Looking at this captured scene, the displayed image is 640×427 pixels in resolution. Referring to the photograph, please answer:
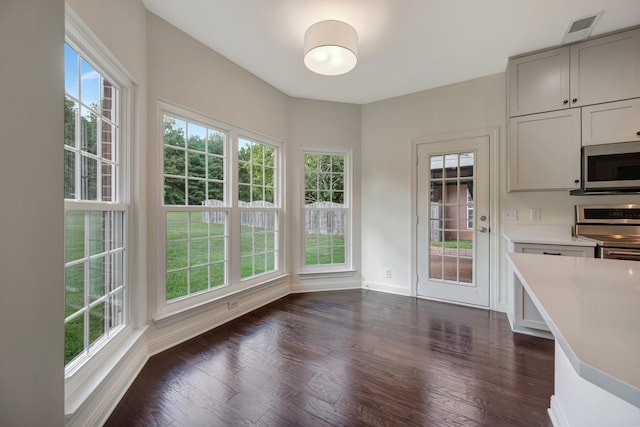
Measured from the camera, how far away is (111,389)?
1.60 m

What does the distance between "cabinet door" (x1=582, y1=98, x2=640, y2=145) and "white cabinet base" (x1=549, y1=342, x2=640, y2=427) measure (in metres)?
2.12

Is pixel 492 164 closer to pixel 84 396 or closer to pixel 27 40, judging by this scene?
pixel 27 40

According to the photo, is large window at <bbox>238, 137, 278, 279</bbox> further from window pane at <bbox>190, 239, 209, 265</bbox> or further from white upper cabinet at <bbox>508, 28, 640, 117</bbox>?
white upper cabinet at <bbox>508, 28, 640, 117</bbox>

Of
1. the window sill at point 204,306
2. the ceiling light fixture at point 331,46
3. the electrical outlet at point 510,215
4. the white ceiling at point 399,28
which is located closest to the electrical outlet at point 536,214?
the electrical outlet at point 510,215

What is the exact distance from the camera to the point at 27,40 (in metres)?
0.84

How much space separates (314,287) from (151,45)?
3.13 metres

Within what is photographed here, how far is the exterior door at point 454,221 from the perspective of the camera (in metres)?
3.18

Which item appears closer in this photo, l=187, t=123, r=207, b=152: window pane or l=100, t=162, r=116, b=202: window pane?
l=100, t=162, r=116, b=202: window pane

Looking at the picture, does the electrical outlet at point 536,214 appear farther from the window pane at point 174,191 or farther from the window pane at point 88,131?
the window pane at point 88,131

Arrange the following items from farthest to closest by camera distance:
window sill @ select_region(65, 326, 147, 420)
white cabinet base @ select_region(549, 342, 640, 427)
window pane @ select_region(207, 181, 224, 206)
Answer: window pane @ select_region(207, 181, 224, 206)
window sill @ select_region(65, 326, 147, 420)
white cabinet base @ select_region(549, 342, 640, 427)

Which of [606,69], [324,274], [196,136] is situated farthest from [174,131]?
[606,69]

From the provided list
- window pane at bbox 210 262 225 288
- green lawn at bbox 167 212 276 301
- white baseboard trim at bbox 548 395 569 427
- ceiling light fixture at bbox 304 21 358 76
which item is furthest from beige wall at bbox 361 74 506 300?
white baseboard trim at bbox 548 395 569 427

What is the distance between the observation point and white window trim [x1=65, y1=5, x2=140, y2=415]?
1.39 meters

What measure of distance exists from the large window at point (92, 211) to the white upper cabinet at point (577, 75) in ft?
11.5
